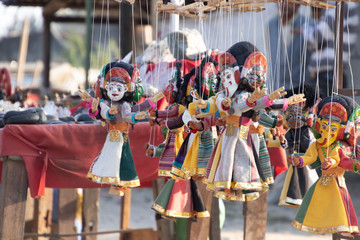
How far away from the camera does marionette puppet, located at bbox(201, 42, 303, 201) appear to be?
343 centimetres

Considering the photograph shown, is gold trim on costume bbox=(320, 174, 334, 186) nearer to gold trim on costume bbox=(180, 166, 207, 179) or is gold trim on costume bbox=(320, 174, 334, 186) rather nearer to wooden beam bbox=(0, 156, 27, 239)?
gold trim on costume bbox=(180, 166, 207, 179)

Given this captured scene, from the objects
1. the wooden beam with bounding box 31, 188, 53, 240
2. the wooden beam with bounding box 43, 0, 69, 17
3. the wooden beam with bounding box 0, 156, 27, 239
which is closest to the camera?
the wooden beam with bounding box 0, 156, 27, 239

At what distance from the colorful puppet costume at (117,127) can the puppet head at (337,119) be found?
1192mm

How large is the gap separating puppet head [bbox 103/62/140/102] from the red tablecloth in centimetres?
40

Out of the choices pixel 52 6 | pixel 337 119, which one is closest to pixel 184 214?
pixel 337 119

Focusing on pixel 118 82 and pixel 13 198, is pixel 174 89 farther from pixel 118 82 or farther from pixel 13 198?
pixel 13 198

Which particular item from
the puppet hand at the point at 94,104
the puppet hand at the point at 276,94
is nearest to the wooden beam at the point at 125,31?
the puppet hand at the point at 94,104

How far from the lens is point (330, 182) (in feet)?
11.8

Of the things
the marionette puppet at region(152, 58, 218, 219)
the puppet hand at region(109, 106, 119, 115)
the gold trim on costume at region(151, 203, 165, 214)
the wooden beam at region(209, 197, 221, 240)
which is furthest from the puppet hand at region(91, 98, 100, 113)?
the wooden beam at region(209, 197, 221, 240)

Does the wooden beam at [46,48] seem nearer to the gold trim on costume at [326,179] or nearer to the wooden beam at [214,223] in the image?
the wooden beam at [214,223]

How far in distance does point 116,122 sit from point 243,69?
1.01m

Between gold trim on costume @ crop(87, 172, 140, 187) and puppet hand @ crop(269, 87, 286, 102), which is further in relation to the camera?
gold trim on costume @ crop(87, 172, 140, 187)

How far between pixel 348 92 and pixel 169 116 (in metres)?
1.18

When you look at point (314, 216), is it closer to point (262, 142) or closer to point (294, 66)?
point (262, 142)
